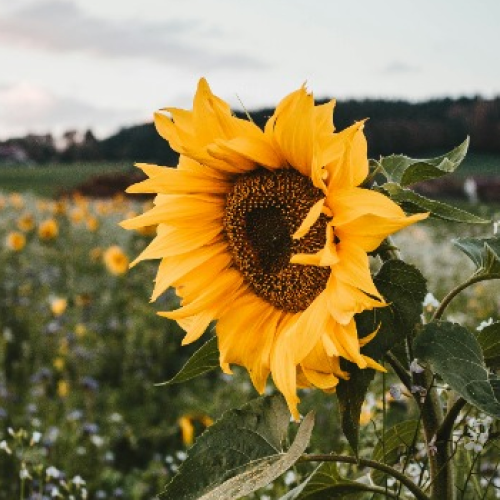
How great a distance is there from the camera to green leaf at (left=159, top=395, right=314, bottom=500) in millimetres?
1102

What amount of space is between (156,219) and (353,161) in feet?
0.96

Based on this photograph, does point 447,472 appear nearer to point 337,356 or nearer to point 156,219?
point 337,356

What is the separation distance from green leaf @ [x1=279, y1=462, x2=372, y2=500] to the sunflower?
153 millimetres

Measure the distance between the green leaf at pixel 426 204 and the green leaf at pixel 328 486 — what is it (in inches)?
16.6

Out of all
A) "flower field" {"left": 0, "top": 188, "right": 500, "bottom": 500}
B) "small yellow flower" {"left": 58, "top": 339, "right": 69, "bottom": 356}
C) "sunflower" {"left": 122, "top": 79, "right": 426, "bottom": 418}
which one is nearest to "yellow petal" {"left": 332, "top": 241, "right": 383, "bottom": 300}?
"sunflower" {"left": 122, "top": 79, "right": 426, "bottom": 418}

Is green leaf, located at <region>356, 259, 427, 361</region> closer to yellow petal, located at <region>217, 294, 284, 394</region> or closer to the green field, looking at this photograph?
yellow petal, located at <region>217, 294, 284, 394</region>

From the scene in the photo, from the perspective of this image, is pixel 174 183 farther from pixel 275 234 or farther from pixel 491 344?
pixel 491 344

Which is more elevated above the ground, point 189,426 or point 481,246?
point 481,246

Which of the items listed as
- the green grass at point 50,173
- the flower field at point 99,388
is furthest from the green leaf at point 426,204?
the green grass at point 50,173

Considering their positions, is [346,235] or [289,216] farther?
[289,216]

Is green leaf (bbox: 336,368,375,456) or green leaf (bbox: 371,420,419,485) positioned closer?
green leaf (bbox: 336,368,375,456)

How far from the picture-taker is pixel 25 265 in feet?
21.5

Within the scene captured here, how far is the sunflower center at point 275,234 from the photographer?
3.74 ft

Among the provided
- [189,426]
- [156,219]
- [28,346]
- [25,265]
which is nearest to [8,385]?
Result: [28,346]
